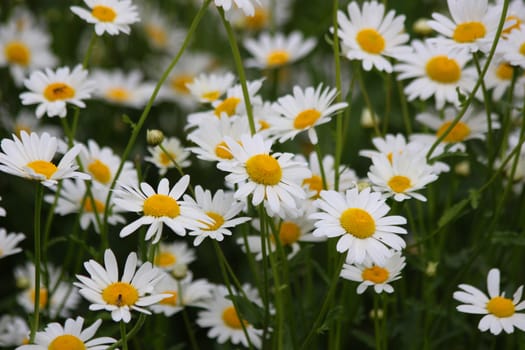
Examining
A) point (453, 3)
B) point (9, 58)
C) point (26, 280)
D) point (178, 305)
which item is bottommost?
point (178, 305)

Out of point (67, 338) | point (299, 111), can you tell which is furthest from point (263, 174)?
point (67, 338)

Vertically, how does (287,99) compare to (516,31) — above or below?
below

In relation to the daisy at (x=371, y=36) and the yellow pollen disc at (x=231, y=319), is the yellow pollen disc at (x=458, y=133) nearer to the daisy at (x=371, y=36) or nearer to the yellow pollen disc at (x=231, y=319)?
the daisy at (x=371, y=36)

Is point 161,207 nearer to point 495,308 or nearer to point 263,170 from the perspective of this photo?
point 263,170

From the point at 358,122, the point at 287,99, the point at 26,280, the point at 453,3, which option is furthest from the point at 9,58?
the point at 453,3

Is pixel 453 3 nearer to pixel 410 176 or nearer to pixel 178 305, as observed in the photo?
pixel 410 176

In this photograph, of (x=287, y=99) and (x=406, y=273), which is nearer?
(x=287, y=99)

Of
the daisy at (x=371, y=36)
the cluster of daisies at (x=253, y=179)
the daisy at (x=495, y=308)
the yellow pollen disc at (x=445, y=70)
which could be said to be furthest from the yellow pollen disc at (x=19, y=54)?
the daisy at (x=495, y=308)
